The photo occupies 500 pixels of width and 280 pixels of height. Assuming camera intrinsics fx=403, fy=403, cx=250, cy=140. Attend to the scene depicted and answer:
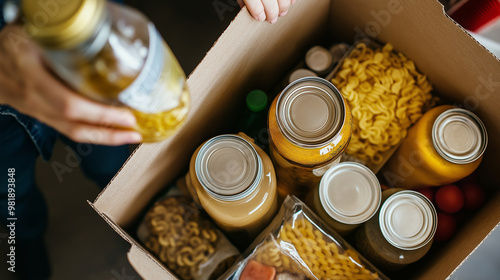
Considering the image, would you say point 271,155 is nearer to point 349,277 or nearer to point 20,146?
point 349,277

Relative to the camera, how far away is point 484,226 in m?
0.72

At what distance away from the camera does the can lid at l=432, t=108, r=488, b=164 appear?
29.4 inches

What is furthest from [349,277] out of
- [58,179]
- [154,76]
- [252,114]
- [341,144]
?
[58,179]

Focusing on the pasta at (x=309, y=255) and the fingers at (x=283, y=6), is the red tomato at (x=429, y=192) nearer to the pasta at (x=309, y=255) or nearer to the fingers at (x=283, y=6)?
the pasta at (x=309, y=255)

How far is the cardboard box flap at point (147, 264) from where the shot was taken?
698mm

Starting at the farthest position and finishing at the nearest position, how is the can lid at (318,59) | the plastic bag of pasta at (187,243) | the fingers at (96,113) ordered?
1. the can lid at (318,59)
2. the plastic bag of pasta at (187,243)
3. the fingers at (96,113)

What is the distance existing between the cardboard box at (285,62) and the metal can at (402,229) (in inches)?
2.3

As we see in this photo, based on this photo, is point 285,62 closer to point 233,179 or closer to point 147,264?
point 233,179

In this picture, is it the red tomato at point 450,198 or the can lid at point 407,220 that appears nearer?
the can lid at point 407,220

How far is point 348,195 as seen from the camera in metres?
0.73

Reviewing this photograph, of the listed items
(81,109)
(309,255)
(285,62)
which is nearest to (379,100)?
(285,62)

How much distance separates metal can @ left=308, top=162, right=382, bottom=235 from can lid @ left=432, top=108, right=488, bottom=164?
0.15 meters

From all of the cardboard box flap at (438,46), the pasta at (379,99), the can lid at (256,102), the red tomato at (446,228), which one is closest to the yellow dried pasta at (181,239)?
the can lid at (256,102)

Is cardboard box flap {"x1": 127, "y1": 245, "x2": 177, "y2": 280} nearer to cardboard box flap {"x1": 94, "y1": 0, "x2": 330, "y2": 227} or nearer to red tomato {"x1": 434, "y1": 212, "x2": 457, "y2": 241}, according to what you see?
cardboard box flap {"x1": 94, "y1": 0, "x2": 330, "y2": 227}
